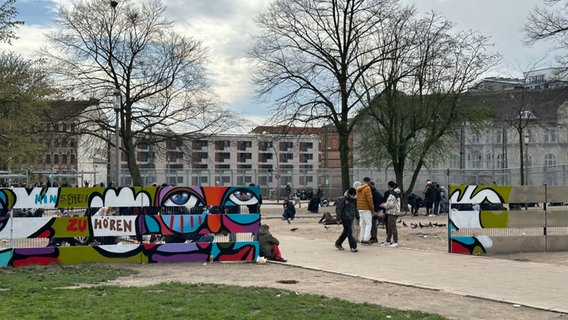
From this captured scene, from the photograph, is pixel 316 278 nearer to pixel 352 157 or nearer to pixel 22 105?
pixel 22 105

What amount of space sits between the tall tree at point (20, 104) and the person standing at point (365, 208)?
18083mm

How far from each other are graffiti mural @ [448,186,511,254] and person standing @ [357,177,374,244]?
93.5 inches

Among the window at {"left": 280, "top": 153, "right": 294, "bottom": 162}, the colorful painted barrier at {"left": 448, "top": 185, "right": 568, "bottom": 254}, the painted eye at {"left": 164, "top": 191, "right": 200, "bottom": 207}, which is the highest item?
the window at {"left": 280, "top": 153, "right": 294, "bottom": 162}

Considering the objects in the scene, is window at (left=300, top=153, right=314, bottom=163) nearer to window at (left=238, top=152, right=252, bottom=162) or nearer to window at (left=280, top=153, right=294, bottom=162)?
window at (left=280, top=153, right=294, bottom=162)

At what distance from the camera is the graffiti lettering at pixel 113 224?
12859mm

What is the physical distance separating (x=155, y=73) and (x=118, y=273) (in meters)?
24.6

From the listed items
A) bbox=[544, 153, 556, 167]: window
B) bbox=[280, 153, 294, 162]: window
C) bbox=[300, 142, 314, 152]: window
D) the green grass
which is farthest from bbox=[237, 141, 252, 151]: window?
the green grass

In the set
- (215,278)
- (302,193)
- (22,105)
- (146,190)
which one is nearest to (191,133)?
(22,105)

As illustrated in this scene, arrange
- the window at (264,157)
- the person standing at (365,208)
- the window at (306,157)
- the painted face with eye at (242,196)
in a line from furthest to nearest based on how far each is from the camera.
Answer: the window at (306,157) → the window at (264,157) → the person standing at (365,208) → the painted face with eye at (242,196)

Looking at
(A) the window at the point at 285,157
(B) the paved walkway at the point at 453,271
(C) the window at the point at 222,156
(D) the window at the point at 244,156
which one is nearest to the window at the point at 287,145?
(A) the window at the point at 285,157

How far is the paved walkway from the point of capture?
30.8 ft

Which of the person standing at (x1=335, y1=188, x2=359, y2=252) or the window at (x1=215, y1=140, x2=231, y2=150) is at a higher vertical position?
the window at (x1=215, y1=140, x2=231, y2=150)

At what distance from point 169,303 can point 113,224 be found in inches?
208

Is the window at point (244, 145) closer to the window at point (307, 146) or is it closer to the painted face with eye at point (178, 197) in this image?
the window at point (307, 146)
